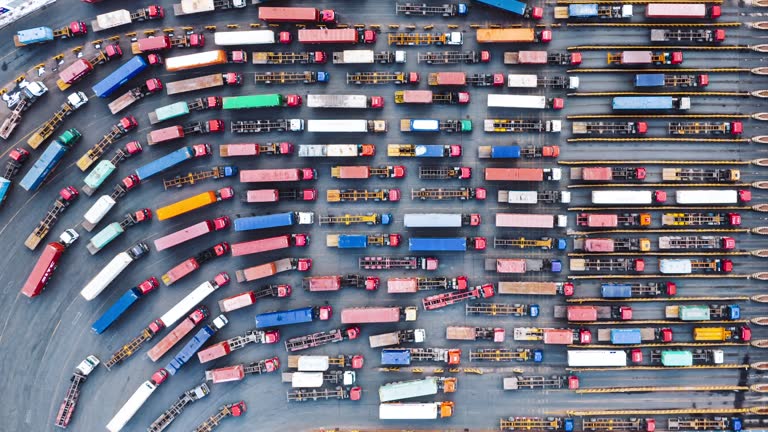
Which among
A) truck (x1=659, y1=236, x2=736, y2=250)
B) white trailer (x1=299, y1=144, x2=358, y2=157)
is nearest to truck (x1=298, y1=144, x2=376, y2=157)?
white trailer (x1=299, y1=144, x2=358, y2=157)

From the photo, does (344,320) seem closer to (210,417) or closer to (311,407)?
(311,407)

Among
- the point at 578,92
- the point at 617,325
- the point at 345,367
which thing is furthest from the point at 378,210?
the point at 617,325

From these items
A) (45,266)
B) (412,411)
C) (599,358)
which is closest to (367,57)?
(412,411)

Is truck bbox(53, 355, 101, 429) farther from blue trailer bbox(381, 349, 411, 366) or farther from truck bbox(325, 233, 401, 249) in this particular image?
blue trailer bbox(381, 349, 411, 366)

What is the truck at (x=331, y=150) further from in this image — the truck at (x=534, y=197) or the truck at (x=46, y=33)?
the truck at (x=46, y=33)

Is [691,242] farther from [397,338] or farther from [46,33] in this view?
[46,33]

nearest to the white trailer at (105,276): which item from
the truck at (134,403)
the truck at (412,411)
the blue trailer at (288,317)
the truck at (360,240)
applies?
the truck at (134,403)
